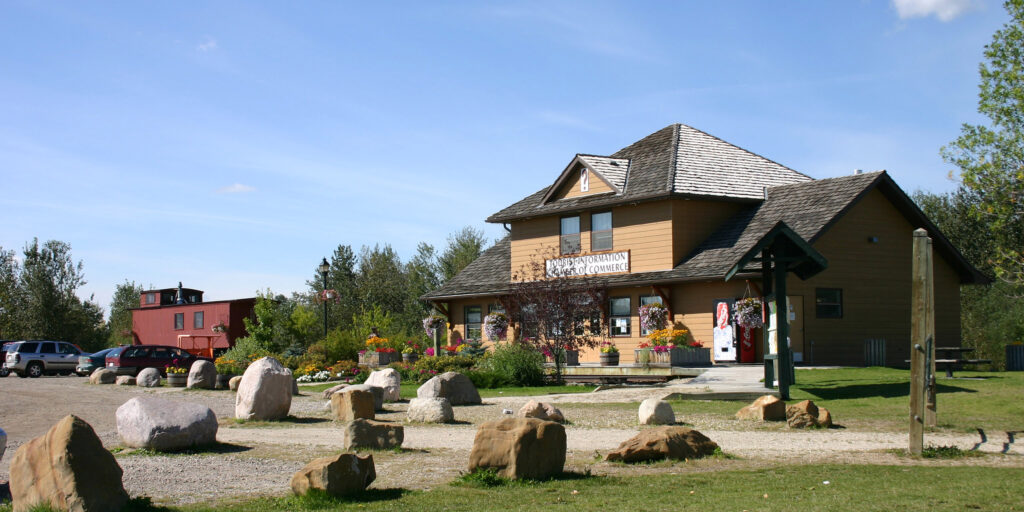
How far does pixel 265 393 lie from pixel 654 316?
16.0 m

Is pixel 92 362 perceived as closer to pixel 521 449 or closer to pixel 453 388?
pixel 453 388

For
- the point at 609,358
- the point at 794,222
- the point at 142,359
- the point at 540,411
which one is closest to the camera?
the point at 540,411

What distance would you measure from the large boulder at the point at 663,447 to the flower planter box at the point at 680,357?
16166 millimetres

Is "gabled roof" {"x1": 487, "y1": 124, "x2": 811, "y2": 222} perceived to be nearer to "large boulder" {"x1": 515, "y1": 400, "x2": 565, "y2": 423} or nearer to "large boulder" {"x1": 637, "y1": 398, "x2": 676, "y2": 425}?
"large boulder" {"x1": 637, "y1": 398, "x2": 676, "y2": 425}

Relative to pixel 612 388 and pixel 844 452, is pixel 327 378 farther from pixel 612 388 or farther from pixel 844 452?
pixel 844 452

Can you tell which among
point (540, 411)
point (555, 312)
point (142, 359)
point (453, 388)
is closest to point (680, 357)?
point (555, 312)

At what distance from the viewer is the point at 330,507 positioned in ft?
28.0

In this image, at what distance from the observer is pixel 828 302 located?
2994cm

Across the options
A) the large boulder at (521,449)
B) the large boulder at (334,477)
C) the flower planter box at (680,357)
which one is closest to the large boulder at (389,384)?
the flower planter box at (680,357)

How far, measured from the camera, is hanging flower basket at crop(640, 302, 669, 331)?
30.8m

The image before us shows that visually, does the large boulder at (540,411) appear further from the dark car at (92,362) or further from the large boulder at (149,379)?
the dark car at (92,362)

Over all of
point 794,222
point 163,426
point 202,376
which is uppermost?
point 794,222

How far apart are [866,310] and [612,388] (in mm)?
11515

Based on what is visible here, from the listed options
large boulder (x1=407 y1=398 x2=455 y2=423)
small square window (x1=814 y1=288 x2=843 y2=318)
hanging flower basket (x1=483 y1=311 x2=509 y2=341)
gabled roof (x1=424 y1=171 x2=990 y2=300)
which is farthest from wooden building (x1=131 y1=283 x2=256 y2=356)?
large boulder (x1=407 y1=398 x2=455 y2=423)
